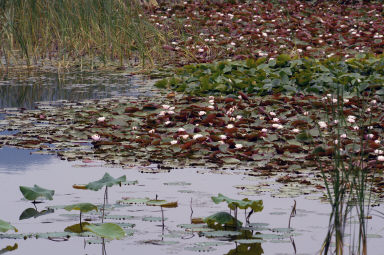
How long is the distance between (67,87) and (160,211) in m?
5.75

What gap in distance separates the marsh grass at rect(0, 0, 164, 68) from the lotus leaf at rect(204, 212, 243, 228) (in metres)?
6.01

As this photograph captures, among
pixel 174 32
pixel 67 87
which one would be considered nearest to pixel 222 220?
pixel 67 87

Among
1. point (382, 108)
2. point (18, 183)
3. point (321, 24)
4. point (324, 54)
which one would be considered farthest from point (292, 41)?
point (18, 183)

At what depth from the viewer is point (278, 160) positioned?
5.88 metres

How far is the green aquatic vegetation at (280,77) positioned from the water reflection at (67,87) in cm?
57

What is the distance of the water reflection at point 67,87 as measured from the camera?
29.8 ft

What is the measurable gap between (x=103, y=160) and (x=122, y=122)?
139 cm

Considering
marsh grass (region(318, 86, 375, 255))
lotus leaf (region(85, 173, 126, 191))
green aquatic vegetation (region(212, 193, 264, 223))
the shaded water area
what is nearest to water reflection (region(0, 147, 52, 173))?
the shaded water area

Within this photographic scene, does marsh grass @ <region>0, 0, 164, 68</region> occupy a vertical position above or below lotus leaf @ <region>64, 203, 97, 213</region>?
above

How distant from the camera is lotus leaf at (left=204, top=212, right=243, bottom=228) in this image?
3.92 metres

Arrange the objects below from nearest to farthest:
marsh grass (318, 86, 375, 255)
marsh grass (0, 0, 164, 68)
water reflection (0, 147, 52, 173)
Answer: marsh grass (318, 86, 375, 255) → water reflection (0, 147, 52, 173) → marsh grass (0, 0, 164, 68)

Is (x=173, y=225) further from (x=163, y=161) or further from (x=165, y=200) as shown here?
(x=163, y=161)

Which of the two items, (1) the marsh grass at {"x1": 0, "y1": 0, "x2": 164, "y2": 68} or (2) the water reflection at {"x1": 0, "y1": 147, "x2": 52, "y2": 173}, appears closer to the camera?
(2) the water reflection at {"x1": 0, "y1": 147, "x2": 52, "y2": 173}

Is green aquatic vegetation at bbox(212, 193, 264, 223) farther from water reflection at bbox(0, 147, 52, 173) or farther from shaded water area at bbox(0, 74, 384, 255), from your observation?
water reflection at bbox(0, 147, 52, 173)
